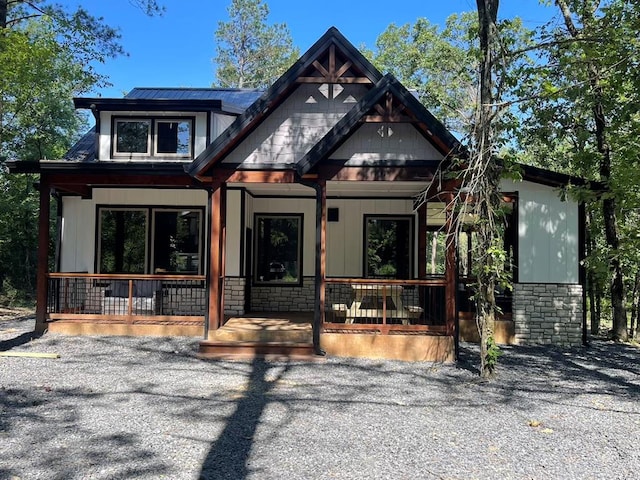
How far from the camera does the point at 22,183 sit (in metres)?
22.0

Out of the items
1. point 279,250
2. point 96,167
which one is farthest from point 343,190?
point 96,167

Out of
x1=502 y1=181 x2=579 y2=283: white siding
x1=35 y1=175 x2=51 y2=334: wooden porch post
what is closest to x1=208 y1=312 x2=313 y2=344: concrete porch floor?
x1=35 y1=175 x2=51 y2=334: wooden porch post

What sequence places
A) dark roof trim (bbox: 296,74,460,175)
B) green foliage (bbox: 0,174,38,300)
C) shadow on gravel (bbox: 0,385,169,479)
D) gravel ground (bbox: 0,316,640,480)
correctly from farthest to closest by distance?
1. green foliage (bbox: 0,174,38,300)
2. dark roof trim (bbox: 296,74,460,175)
3. gravel ground (bbox: 0,316,640,480)
4. shadow on gravel (bbox: 0,385,169,479)

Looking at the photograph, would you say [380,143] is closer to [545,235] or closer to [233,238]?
[233,238]

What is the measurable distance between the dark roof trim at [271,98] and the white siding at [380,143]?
1.14m

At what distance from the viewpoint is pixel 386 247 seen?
466 inches

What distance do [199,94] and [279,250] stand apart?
566 centimetres

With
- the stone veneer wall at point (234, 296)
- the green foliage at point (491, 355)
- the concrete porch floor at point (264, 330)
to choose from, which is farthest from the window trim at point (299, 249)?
the green foliage at point (491, 355)

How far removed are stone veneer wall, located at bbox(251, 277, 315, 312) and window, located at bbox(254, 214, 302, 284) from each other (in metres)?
0.20

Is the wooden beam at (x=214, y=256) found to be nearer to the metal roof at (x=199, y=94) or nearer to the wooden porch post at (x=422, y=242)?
the wooden porch post at (x=422, y=242)

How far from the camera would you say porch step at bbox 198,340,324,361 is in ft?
26.8

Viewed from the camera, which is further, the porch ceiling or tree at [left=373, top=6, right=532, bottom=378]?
the porch ceiling

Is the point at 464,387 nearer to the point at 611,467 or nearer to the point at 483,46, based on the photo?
the point at 611,467

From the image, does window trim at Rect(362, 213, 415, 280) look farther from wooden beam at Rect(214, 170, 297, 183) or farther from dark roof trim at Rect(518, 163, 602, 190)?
wooden beam at Rect(214, 170, 297, 183)
